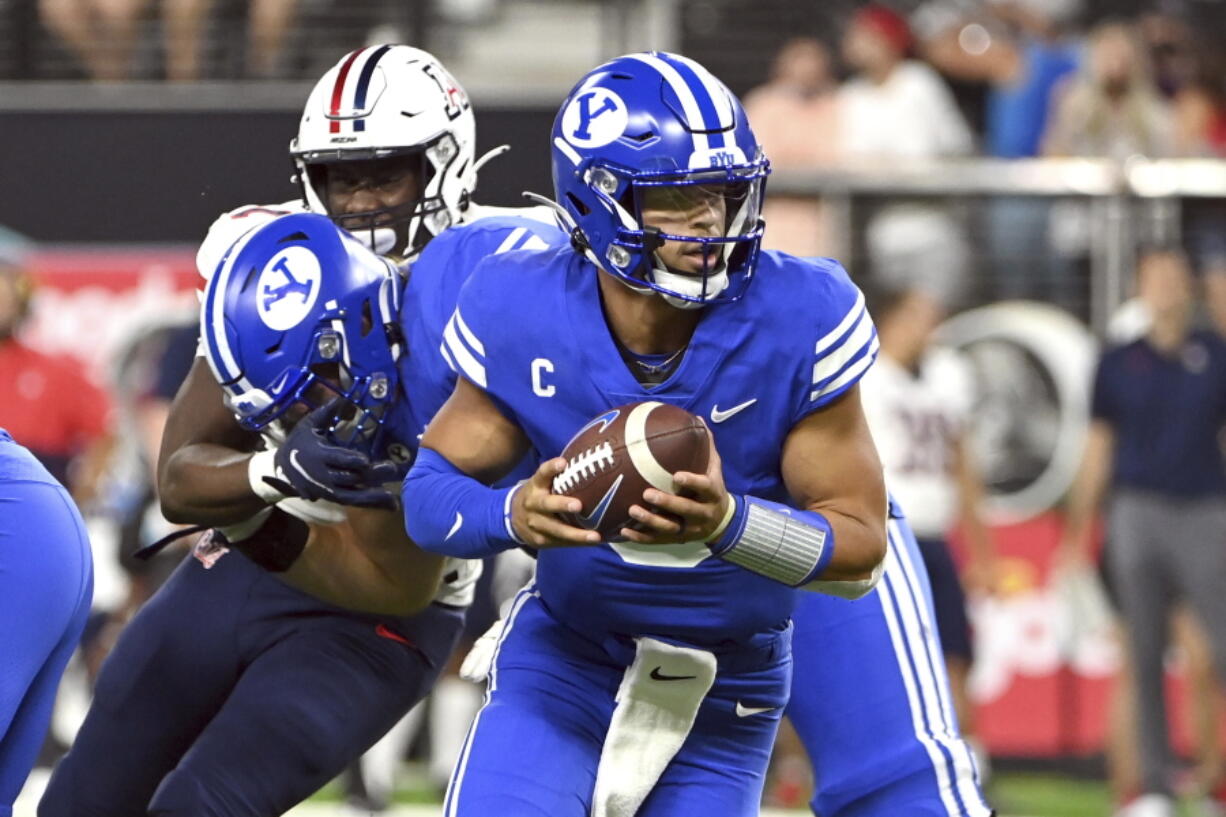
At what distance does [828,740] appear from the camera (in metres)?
3.72

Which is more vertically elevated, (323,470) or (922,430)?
(323,470)

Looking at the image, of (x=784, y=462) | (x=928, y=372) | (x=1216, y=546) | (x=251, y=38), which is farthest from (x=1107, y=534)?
A: (x=784, y=462)

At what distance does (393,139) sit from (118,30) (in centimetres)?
574

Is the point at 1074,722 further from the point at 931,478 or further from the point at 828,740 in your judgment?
the point at 828,740

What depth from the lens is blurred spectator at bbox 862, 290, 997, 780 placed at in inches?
308

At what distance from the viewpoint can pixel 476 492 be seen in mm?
3117

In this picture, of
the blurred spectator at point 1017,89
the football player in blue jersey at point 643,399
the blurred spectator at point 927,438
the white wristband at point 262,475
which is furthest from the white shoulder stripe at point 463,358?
the blurred spectator at point 1017,89

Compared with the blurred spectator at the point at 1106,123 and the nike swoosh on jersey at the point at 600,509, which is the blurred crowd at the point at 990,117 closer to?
the blurred spectator at the point at 1106,123

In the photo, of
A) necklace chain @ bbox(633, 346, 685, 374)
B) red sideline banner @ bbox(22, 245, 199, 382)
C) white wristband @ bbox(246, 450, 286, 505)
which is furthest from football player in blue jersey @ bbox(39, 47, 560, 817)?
red sideline banner @ bbox(22, 245, 199, 382)

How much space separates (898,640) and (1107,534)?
14.0 feet

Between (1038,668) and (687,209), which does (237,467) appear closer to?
(687,209)

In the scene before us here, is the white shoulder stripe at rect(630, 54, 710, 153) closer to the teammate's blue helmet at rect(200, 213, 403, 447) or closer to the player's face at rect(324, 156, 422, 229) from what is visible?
the teammate's blue helmet at rect(200, 213, 403, 447)

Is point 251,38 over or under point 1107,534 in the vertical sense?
over

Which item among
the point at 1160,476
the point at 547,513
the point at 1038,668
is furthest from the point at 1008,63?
the point at 547,513
